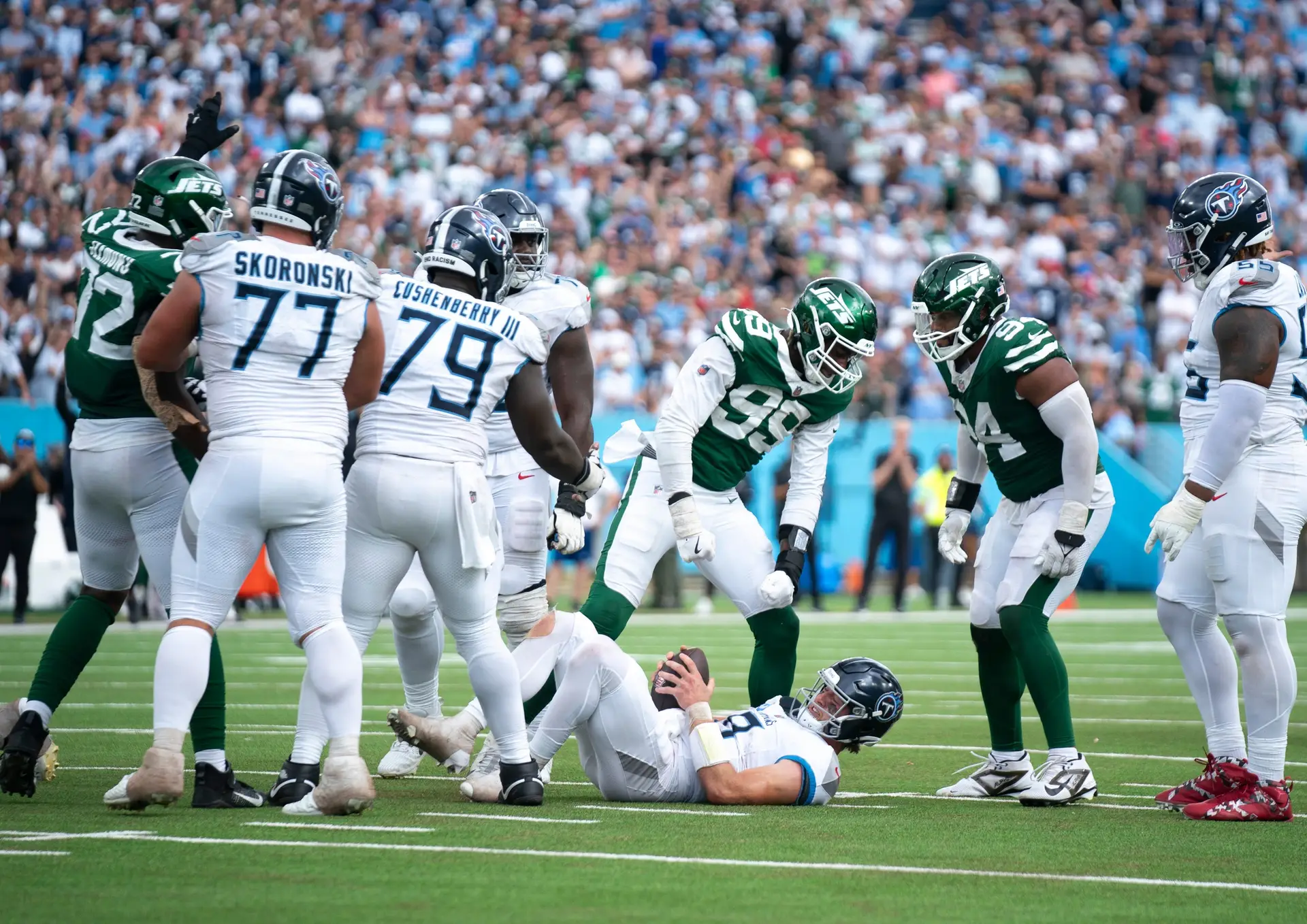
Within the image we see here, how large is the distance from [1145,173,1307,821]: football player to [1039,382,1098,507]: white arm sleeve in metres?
0.34

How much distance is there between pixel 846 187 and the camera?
25.5 m

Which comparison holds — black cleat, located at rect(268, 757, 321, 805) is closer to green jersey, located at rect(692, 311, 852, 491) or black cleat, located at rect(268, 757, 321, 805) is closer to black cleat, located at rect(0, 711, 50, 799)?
black cleat, located at rect(0, 711, 50, 799)

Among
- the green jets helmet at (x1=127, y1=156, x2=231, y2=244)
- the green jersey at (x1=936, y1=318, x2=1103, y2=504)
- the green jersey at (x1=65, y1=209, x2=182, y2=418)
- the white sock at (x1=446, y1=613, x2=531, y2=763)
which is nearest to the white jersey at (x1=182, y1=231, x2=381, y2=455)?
the green jersey at (x1=65, y1=209, x2=182, y2=418)

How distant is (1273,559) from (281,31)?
18880mm

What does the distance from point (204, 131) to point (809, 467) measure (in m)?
2.88

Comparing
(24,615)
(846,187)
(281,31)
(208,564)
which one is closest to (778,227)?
(846,187)

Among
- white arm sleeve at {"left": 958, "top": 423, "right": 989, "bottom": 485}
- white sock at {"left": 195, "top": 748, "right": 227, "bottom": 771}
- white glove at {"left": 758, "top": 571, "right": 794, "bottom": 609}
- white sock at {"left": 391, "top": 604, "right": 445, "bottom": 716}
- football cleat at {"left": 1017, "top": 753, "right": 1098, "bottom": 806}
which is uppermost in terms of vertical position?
white arm sleeve at {"left": 958, "top": 423, "right": 989, "bottom": 485}

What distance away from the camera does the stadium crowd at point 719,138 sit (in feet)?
67.5

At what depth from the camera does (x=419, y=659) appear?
7.16 m

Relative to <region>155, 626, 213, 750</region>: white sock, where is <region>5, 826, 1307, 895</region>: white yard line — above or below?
below

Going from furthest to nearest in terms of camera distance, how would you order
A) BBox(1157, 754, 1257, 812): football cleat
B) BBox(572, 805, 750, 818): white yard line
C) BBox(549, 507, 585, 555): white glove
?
BBox(549, 507, 585, 555): white glove, BBox(1157, 754, 1257, 812): football cleat, BBox(572, 805, 750, 818): white yard line

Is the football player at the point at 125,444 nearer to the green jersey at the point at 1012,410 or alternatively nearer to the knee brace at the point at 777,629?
the knee brace at the point at 777,629

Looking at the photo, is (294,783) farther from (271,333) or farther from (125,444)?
(271,333)

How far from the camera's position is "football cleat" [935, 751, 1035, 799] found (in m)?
6.79
